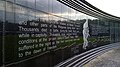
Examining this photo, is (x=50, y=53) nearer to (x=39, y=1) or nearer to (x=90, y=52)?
(x=39, y=1)

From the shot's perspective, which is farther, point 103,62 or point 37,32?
point 103,62

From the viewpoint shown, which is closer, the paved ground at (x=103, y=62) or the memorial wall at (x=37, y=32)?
the memorial wall at (x=37, y=32)

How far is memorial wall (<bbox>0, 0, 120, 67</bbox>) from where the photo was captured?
6.94m

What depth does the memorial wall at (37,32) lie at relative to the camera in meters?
6.94

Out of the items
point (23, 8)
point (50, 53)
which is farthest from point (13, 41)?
point (50, 53)

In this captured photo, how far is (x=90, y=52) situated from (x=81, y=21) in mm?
4279

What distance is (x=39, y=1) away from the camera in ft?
32.0

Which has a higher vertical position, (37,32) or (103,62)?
(37,32)

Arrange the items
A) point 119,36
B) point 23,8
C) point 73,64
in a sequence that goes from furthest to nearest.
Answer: point 119,36 → point 73,64 → point 23,8

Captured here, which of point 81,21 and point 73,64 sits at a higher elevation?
point 81,21

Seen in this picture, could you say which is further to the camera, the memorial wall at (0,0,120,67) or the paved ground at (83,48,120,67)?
the paved ground at (83,48,120,67)

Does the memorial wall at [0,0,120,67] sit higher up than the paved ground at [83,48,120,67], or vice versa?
the memorial wall at [0,0,120,67]

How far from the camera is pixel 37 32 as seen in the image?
9.55m

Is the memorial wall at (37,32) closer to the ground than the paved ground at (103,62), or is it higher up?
higher up
